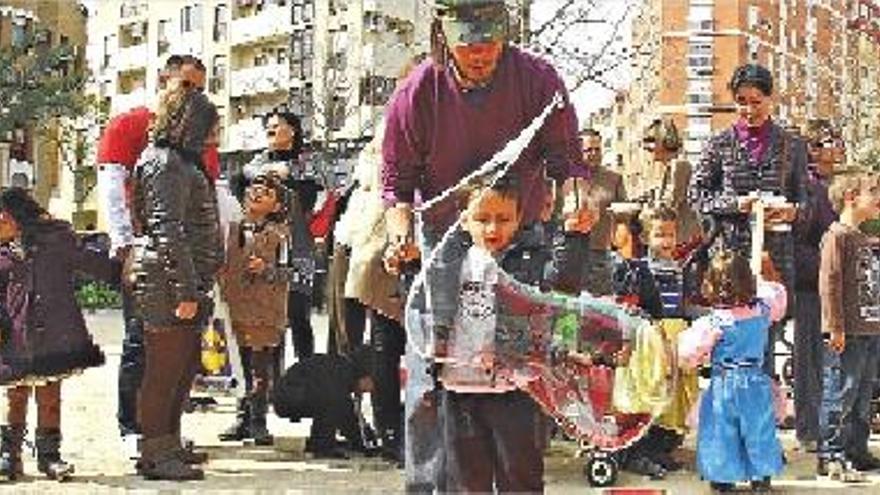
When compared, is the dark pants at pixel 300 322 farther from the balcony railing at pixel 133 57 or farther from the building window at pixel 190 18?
the balcony railing at pixel 133 57

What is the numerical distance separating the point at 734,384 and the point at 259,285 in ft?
9.00

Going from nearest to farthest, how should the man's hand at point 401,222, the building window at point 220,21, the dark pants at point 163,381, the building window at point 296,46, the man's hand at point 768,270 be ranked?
1. the man's hand at point 401,222
2. the dark pants at point 163,381
3. the man's hand at point 768,270
4. the building window at point 296,46
5. the building window at point 220,21

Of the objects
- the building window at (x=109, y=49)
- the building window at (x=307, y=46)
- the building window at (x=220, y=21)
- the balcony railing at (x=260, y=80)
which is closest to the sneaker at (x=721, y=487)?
the building window at (x=307, y=46)

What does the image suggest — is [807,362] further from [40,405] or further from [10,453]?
[10,453]

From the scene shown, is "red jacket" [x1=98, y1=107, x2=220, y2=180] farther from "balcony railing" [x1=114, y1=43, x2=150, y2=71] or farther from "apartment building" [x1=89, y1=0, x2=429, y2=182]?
"balcony railing" [x1=114, y1=43, x2=150, y2=71]

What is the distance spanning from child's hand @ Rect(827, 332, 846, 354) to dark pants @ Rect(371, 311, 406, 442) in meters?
2.09

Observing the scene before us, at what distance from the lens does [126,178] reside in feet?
25.3

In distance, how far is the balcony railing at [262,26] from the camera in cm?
6156

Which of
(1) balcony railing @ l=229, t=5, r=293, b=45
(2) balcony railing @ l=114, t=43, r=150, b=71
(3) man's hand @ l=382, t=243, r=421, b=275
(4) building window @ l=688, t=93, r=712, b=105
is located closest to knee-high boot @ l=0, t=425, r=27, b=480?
(3) man's hand @ l=382, t=243, r=421, b=275

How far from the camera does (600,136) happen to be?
848 centimetres

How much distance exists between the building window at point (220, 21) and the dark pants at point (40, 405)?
200 feet

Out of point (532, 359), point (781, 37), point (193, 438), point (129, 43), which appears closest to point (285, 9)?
point (129, 43)

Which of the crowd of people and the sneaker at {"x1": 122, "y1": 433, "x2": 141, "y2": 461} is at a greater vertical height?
the crowd of people

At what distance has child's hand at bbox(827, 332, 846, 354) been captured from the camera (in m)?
7.49
